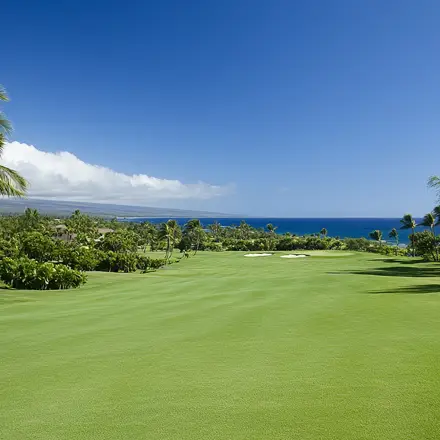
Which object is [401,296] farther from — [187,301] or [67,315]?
[67,315]

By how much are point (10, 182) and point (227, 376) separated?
1558 centimetres

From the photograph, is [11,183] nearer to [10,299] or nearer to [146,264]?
[10,299]

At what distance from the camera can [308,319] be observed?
10.0 metres

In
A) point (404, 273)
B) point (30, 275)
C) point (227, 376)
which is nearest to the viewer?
point (227, 376)

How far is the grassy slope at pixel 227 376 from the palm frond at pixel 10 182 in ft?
27.1

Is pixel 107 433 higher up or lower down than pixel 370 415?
lower down

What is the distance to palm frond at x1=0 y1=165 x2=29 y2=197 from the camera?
17.4 m

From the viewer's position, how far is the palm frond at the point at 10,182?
17359mm

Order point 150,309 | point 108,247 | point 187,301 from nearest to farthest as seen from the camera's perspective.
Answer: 1. point 150,309
2. point 187,301
3. point 108,247

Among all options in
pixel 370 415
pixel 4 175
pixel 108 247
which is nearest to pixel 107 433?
pixel 370 415

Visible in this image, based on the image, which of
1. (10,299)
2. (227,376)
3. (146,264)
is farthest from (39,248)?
(227,376)

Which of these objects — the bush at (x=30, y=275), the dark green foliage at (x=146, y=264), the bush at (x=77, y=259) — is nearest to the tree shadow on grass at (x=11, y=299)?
the bush at (x=30, y=275)

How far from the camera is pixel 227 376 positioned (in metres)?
5.91

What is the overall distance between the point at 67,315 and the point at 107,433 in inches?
327
